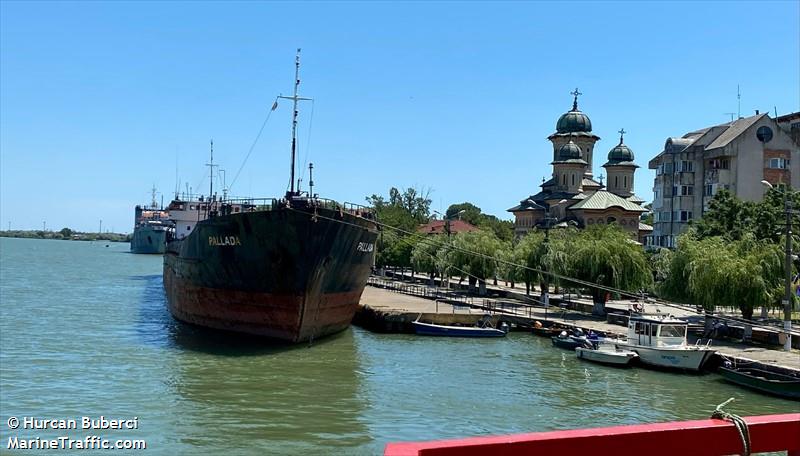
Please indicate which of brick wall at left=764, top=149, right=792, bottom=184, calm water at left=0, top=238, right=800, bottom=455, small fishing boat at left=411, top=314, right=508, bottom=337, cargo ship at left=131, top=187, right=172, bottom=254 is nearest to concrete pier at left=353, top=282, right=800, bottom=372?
small fishing boat at left=411, top=314, right=508, bottom=337

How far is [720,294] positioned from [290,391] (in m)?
19.2

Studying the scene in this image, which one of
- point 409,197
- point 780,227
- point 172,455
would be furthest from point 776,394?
point 409,197

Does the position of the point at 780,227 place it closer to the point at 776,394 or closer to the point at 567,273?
the point at 567,273

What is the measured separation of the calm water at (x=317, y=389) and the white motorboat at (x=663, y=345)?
0.68 meters

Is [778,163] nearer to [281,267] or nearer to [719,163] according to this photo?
[719,163]

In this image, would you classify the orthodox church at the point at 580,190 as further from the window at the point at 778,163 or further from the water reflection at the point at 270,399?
the water reflection at the point at 270,399

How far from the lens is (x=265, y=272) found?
2883 centimetres

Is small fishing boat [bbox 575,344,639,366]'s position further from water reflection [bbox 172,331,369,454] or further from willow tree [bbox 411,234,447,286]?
willow tree [bbox 411,234,447,286]

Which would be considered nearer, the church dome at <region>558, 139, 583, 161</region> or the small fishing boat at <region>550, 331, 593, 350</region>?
the small fishing boat at <region>550, 331, 593, 350</region>

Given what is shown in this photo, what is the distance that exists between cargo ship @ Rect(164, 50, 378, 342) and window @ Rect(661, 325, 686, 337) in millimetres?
12674

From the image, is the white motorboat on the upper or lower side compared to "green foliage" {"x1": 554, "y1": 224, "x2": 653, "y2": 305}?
lower

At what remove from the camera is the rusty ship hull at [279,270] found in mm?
28266

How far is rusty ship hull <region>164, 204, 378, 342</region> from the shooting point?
28.3 m

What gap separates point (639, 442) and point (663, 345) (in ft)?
81.2
